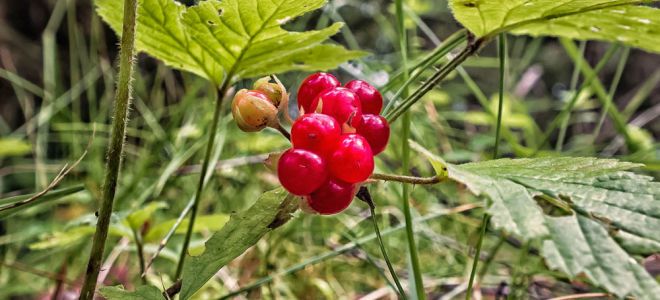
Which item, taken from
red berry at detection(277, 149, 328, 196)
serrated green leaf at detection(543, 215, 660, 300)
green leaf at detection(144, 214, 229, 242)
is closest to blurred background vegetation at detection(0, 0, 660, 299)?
green leaf at detection(144, 214, 229, 242)

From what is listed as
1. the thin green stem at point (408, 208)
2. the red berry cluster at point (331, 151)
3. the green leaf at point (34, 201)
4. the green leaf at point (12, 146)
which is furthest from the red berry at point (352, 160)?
the green leaf at point (12, 146)

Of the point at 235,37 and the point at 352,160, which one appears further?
the point at 235,37

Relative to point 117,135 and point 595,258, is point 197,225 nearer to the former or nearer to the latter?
point 117,135

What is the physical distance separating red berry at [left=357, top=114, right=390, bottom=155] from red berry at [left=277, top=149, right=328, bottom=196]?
58 millimetres

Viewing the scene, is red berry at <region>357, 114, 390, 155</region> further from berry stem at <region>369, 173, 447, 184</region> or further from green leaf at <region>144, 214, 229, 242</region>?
green leaf at <region>144, 214, 229, 242</region>

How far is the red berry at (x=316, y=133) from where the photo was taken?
0.34 metres

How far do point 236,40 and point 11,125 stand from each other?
2.10m

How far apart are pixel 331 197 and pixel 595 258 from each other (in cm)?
18

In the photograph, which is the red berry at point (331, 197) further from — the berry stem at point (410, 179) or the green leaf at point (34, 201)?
the green leaf at point (34, 201)

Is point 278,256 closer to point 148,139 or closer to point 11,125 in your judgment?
point 148,139

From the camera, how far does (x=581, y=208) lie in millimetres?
313

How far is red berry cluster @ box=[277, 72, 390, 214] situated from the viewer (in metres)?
0.33

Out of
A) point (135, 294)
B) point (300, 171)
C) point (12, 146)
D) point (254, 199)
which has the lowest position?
point (254, 199)

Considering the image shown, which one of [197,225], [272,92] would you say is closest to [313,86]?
[272,92]
